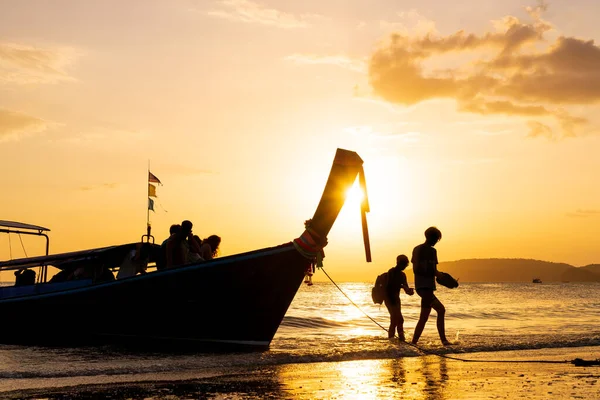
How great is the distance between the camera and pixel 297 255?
12.8 meters

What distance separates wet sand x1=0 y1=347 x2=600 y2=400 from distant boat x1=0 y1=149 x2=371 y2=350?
7.02ft

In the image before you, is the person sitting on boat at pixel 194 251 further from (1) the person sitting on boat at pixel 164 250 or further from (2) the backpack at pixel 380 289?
(2) the backpack at pixel 380 289

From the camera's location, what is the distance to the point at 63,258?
15.1 metres

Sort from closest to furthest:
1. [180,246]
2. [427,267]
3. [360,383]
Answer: [360,383] < [427,267] < [180,246]

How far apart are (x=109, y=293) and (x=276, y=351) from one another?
354 cm

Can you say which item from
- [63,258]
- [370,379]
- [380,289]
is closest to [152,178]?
[63,258]

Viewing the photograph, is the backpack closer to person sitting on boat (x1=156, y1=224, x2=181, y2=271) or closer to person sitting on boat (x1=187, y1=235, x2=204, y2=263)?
person sitting on boat (x1=187, y1=235, x2=204, y2=263)

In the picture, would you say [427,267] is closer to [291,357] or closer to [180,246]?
[291,357]

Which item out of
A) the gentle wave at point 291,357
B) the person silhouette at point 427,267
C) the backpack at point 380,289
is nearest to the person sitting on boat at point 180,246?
the gentle wave at point 291,357

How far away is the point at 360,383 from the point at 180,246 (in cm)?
585

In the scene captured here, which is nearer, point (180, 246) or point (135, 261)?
point (180, 246)

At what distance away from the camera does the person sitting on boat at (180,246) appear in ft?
43.7

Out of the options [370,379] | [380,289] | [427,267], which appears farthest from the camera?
[380,289]

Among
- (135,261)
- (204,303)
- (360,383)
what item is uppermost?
(135,261)
